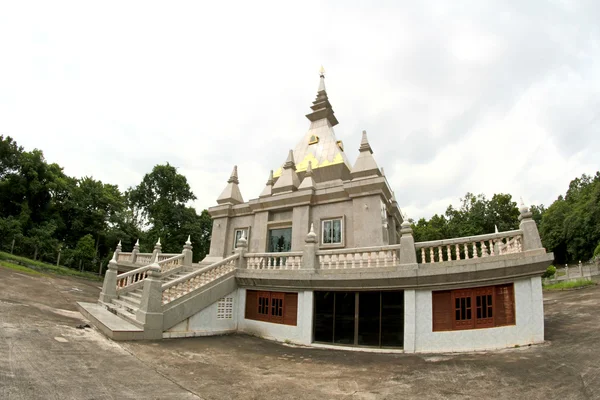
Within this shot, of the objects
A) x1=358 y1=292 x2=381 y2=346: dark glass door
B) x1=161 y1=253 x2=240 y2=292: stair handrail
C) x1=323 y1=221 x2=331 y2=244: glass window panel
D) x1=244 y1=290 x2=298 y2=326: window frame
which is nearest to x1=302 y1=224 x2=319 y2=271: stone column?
x1=244 y1=290 x2=298 y2=326: window frame

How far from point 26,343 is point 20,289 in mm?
9734

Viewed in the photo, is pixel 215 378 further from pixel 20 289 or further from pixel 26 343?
pixel 20 289

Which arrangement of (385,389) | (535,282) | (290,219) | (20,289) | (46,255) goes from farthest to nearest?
(46,255), (290,219), (20,289), (535,282), (385,389)

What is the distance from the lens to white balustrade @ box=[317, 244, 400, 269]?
1020cm

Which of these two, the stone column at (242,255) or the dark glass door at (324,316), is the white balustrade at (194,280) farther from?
the dark glass door at (324,316)

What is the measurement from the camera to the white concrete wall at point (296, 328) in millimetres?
10724

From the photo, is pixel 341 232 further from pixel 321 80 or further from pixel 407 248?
pixel 321 80

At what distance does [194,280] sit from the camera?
11.8 m

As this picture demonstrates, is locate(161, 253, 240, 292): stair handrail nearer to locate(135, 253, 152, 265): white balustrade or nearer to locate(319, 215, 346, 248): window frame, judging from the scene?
locate(319, 215, 346, 248): window frame

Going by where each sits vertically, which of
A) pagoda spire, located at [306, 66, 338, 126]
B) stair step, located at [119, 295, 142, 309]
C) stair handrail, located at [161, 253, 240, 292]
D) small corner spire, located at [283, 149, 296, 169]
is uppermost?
pagoda spire, located at [306, 66, 338, 126]

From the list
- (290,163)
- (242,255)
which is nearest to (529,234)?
(242,255)

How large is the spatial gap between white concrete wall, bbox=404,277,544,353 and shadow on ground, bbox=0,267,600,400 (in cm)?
37

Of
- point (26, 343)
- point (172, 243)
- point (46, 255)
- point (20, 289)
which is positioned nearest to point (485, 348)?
point (26, 343)

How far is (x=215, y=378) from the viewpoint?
6.61 metres
